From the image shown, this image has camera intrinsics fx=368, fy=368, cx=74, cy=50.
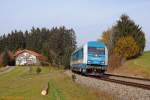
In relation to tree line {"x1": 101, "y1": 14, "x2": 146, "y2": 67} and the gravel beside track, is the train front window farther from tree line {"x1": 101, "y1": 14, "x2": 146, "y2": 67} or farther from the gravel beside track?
tree line {"x1": 101, "y1": 14, "x2": 146, "y2": 67}

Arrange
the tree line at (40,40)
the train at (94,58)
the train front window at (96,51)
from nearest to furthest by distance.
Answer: the train at (94,58)
the train front window at (96,51)
the tree line at (40,40)

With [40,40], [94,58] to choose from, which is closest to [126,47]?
[94,58]

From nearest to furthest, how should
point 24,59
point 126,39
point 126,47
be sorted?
1. point 126,39
2. point 126,47
3. point 24,59

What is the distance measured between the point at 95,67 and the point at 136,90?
1747cm

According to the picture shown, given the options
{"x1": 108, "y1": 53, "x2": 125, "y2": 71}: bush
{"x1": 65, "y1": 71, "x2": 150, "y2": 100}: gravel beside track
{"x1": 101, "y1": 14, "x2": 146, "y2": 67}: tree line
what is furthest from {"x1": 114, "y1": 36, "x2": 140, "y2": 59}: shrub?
{"x1": 65, "y1": 71, "x2": 150, "y2": 100}: gravel beside track

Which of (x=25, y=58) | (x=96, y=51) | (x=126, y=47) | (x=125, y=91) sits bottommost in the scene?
(x=125, y=91)

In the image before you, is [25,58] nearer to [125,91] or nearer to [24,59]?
[24,59]

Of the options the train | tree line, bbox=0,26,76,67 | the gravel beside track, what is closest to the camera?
the gravel beside track

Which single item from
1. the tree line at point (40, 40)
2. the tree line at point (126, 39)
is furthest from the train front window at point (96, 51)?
the tree line at point (40, 40)

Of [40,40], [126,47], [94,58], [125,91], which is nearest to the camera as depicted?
[125,91]

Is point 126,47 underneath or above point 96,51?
above

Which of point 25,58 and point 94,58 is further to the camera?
point 25,58

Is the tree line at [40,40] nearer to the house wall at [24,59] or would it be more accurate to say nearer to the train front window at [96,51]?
the house wall at [24,59]

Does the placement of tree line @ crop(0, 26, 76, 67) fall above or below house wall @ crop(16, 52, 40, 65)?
above
